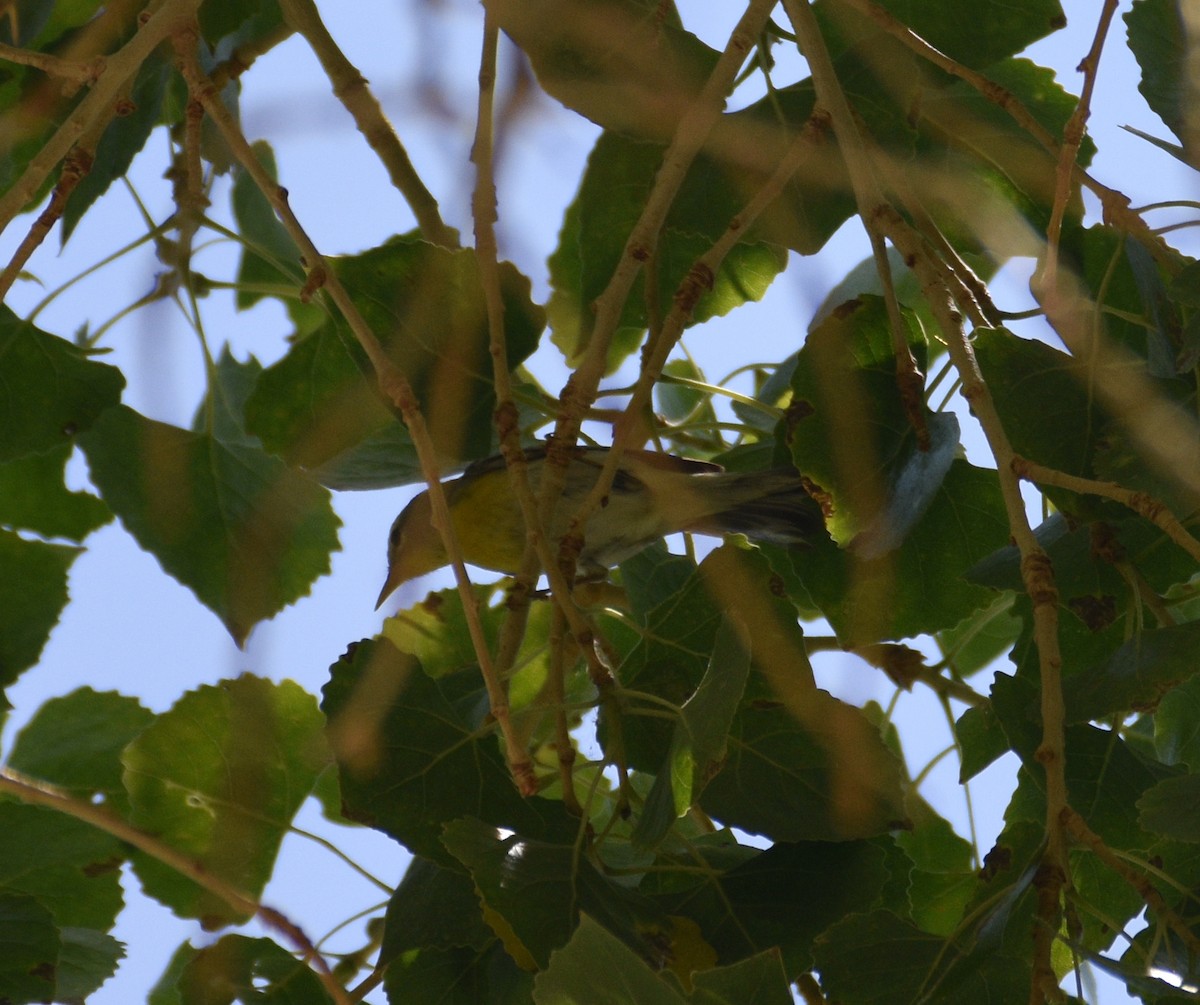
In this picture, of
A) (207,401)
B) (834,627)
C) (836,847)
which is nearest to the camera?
(836,847)

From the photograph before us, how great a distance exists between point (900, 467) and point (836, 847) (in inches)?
13.4

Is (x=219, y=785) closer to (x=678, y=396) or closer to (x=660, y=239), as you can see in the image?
(x=660, y=239)

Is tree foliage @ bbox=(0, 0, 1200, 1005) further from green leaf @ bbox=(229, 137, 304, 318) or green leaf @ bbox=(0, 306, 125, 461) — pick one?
green leaf @ bbox=(229, 137, 304, 318)

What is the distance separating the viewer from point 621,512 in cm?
202

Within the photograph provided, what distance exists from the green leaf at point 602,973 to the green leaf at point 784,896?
12.8 inches

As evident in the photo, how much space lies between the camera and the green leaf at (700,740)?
87 centimetres

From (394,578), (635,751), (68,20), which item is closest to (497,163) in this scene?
(635,751)

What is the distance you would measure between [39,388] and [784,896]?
1043 mm

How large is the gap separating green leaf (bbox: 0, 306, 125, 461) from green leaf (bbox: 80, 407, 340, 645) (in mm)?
129

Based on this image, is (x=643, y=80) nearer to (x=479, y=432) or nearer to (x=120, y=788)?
(x=479, y=432)

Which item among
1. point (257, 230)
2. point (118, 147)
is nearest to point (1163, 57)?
point (118, 147)

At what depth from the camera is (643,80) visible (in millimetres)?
1392

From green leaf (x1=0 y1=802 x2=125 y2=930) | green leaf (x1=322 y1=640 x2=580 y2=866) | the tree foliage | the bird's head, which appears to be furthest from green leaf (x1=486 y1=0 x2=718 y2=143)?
the bird's head

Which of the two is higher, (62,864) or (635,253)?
(635,253)
